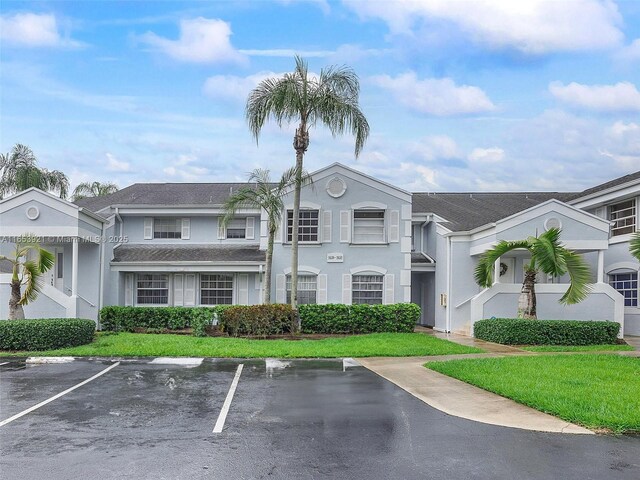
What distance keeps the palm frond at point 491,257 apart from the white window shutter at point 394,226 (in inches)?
174

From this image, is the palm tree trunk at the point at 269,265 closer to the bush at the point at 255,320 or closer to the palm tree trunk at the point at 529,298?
the bush at the point at 255,320

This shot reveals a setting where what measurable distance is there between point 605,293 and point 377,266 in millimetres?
8482

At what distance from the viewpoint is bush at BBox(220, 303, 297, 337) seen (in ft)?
69.6

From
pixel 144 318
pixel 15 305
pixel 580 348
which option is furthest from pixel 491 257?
pixel 15 305

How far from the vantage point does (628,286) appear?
23344 mm

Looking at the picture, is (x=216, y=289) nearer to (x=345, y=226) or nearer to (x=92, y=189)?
(x=345, y=226)

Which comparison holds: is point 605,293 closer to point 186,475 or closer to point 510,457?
point 510,457

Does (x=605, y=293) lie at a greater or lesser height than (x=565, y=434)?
greater

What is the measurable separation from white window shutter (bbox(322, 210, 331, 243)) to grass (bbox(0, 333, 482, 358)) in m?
5.49

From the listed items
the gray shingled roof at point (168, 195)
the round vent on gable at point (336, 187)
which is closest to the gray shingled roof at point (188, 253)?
the gray shingled roof at point (168, 195)

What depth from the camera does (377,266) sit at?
80.6 ft


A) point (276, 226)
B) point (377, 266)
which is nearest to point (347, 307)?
point (377, 266)

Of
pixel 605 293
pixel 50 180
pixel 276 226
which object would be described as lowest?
pixel 605 293

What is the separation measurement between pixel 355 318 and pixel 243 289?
5.35 metres
